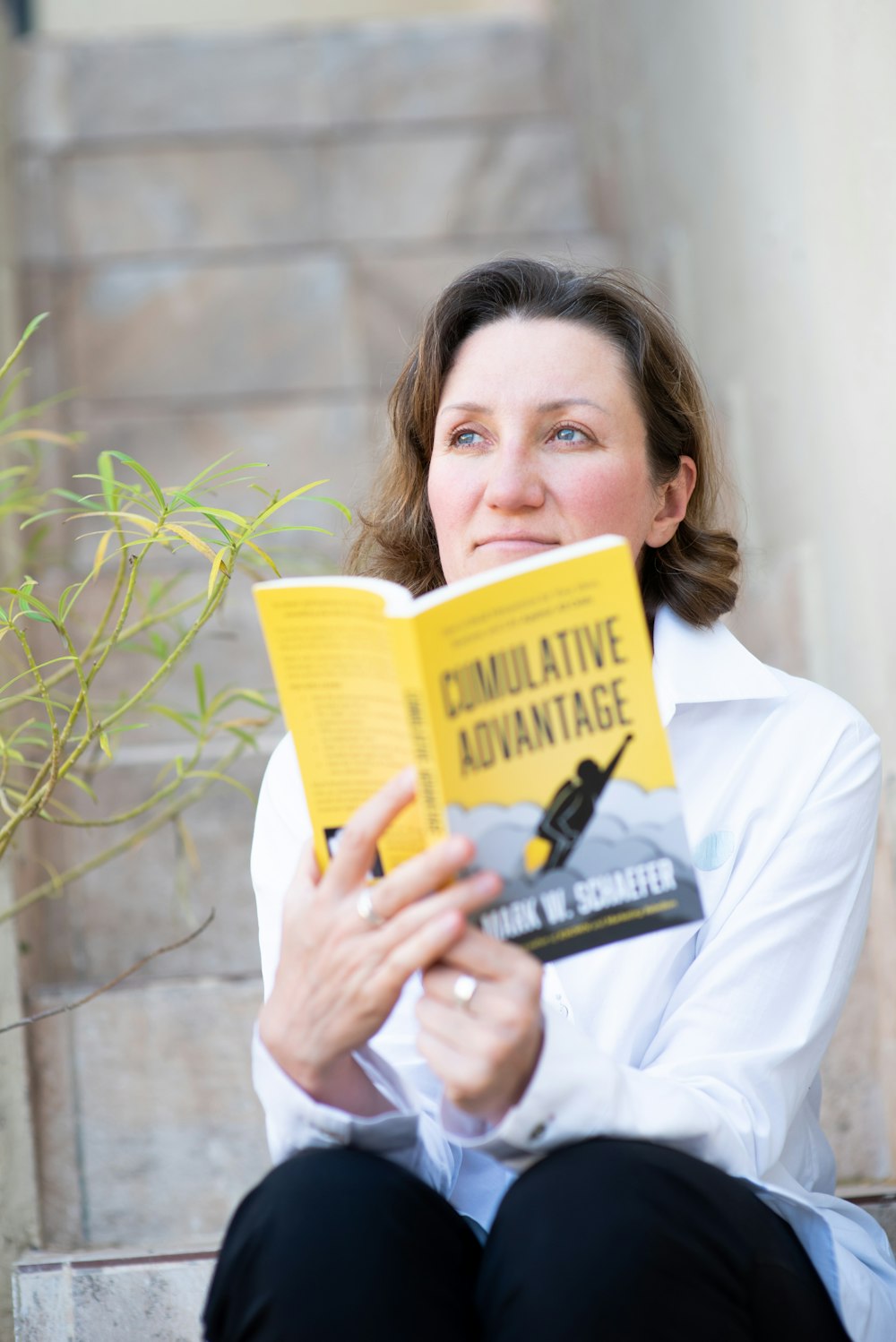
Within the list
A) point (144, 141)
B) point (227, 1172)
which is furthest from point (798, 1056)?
point (144, 141)

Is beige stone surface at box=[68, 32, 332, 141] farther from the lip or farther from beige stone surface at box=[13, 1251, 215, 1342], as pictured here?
beige stone surface at box=[13, 1251, 215, 1342]

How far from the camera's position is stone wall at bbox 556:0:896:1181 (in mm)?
1564

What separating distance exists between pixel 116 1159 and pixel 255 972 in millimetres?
264

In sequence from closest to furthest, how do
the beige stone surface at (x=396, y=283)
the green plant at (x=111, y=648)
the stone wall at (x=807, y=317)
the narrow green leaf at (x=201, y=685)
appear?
the green plant at (x=111, y=648) < the narrow green leaf at (x=201, y=685) < the stone wall at (x=807, y=317) < the beige stone surface at (x=396, y=283)

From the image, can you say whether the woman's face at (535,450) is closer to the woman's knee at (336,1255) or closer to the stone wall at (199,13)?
the woman's knee at (336,1255)

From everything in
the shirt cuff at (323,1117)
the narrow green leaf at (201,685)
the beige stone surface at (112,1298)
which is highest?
the narrow green leaf at (201,685)

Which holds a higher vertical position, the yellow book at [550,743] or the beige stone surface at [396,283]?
the beige stone surface at [396,283]

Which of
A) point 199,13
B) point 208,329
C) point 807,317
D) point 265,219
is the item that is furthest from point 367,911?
point 199,13

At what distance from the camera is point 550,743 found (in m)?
0.81

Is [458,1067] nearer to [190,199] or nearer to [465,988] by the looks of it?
[465,988]

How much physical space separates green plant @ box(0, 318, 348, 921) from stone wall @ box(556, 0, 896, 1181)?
66cm

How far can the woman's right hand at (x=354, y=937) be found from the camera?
2.67 ft

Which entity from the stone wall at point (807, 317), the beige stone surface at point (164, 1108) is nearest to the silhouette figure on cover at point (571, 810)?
the stone wall at point (807, 317)

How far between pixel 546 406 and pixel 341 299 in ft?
5.66
